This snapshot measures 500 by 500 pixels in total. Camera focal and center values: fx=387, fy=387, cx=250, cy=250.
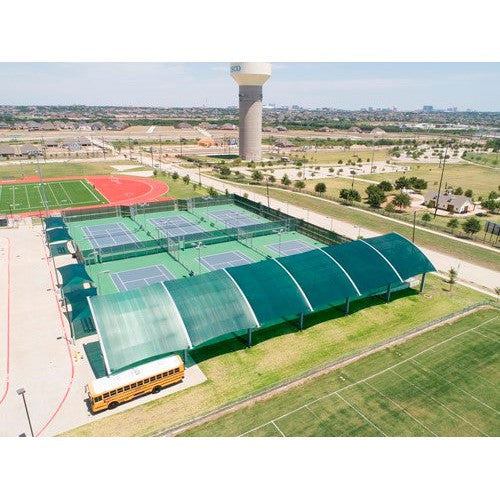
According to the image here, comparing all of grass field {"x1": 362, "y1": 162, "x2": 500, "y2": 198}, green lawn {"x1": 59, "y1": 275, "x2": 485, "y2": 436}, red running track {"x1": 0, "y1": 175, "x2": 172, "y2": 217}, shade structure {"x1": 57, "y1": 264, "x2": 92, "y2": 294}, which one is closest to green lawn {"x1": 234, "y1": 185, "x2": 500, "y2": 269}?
green lawn {"x1": 59, "y1": 275, "x2": 485, "y2": 436}

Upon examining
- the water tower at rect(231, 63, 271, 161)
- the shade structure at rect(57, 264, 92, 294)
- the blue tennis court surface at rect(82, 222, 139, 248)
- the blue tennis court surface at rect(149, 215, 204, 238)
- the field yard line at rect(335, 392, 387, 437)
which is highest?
the water tower at rect(231, 63, 271, 161)

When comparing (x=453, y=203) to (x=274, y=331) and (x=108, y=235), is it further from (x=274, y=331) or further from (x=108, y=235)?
(x=108, y=235)

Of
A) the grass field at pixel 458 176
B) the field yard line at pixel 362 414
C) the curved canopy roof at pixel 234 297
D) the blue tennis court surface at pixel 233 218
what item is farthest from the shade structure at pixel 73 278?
the grass field at pixel 458 176

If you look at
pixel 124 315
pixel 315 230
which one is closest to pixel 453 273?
pixel 315 230

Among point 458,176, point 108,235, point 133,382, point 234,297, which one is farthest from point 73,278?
point 458,176

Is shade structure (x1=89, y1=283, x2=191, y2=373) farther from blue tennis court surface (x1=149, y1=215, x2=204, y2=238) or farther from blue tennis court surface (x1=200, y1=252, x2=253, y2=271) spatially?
blue tennis court surface (x1=149, y1=215, x2=204, y2=238)

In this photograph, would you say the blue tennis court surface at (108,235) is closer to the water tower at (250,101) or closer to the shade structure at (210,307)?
the shade structure at (210,307)

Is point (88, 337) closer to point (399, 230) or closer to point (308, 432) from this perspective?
point (308, 432)
